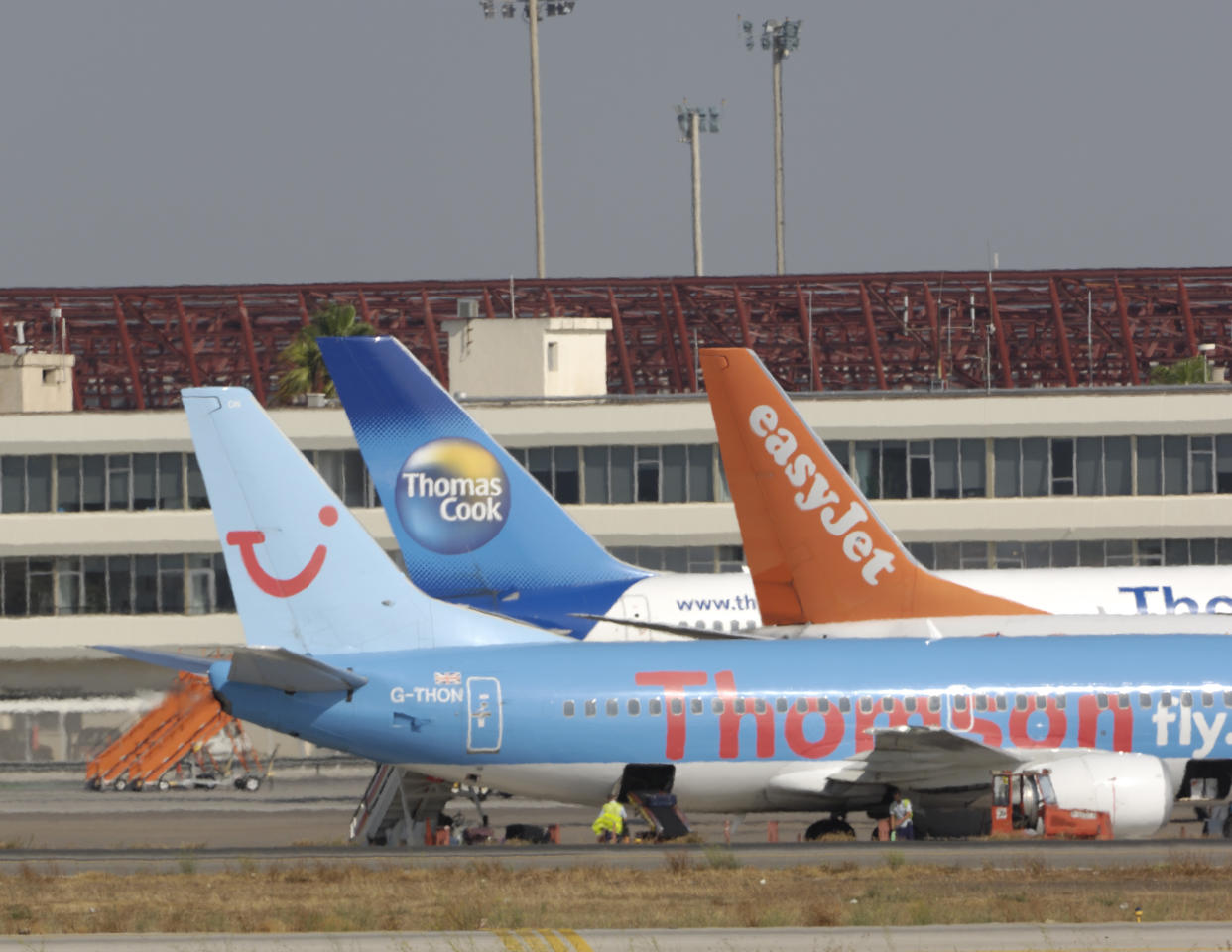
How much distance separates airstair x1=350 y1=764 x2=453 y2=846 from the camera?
3675 cm

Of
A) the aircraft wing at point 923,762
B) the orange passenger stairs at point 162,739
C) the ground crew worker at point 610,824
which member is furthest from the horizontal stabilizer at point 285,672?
the orange passenger stairs at point 162,739

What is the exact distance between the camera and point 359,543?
35156 mm

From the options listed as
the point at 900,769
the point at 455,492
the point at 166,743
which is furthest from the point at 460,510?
the point at 166,743

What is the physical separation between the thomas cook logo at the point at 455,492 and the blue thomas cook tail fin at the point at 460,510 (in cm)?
2

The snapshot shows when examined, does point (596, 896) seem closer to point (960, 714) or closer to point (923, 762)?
point (923, 762)

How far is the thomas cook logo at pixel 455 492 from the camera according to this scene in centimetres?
4462

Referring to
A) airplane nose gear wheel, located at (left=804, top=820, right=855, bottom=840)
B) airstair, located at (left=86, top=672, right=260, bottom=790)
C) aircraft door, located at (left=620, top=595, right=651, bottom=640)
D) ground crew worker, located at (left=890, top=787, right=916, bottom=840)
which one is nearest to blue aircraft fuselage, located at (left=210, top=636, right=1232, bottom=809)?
ground crew worker, located at (left=890, top=787, right=916, bottom=840)

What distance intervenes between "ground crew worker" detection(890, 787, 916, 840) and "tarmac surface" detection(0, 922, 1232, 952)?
11643 mm

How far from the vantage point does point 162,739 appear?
56.9 m

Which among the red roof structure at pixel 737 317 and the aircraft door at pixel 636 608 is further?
the red roof structure at pixel 737 317

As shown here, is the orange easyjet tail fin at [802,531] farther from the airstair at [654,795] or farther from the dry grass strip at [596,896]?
the dry grass strip at [596,896]

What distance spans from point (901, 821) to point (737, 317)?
7268cm

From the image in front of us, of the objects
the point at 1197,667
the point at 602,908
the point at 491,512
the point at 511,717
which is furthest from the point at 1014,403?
the point at 602,908

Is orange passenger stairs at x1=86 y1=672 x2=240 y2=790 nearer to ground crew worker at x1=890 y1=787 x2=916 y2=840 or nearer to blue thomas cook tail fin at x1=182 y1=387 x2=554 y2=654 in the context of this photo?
blue thomas cook tail fin at x1=182 y1=387 x2=554 y2=654
